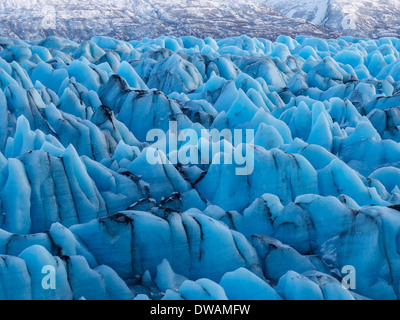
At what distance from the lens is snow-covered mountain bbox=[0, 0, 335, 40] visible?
36906 mm

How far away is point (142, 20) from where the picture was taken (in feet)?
131

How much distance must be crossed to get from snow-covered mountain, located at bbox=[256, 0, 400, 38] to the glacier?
29.2 m

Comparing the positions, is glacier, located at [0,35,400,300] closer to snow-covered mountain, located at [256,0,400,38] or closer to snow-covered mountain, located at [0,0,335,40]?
snow-covered mountain, located at [0,0,335,40]

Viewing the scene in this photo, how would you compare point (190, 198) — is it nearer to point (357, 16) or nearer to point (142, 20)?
point (142, 20)

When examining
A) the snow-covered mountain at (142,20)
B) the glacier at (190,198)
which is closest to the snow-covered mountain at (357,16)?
the snow-covered mountain at (142,20)

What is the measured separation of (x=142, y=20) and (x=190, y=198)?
34.1 metres

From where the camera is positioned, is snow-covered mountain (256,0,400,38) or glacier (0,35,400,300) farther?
snow-covered mountain (256,0,400,38)

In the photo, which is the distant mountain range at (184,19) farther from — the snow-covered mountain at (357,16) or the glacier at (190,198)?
the glacier at (190,198)

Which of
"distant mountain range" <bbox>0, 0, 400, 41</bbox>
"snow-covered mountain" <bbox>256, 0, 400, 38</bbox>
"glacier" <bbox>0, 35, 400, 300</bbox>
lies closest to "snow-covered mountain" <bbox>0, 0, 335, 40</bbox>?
"distant mountain range" <bbox>0, 0, 400, 41</bbox>

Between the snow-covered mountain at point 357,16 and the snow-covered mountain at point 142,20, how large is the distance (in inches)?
179

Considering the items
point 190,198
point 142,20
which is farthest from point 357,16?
point 190,198

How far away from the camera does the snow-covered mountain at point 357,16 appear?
40656 mm

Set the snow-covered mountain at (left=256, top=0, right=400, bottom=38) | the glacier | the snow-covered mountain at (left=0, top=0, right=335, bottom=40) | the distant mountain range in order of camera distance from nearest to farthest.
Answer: the glacier, the snow-covered mountain at (left=0, top=0, right=335, bottom=40), the distant mountain range, the snow-covered mountain at (left=256, top=0, right=400, bottom=38)
